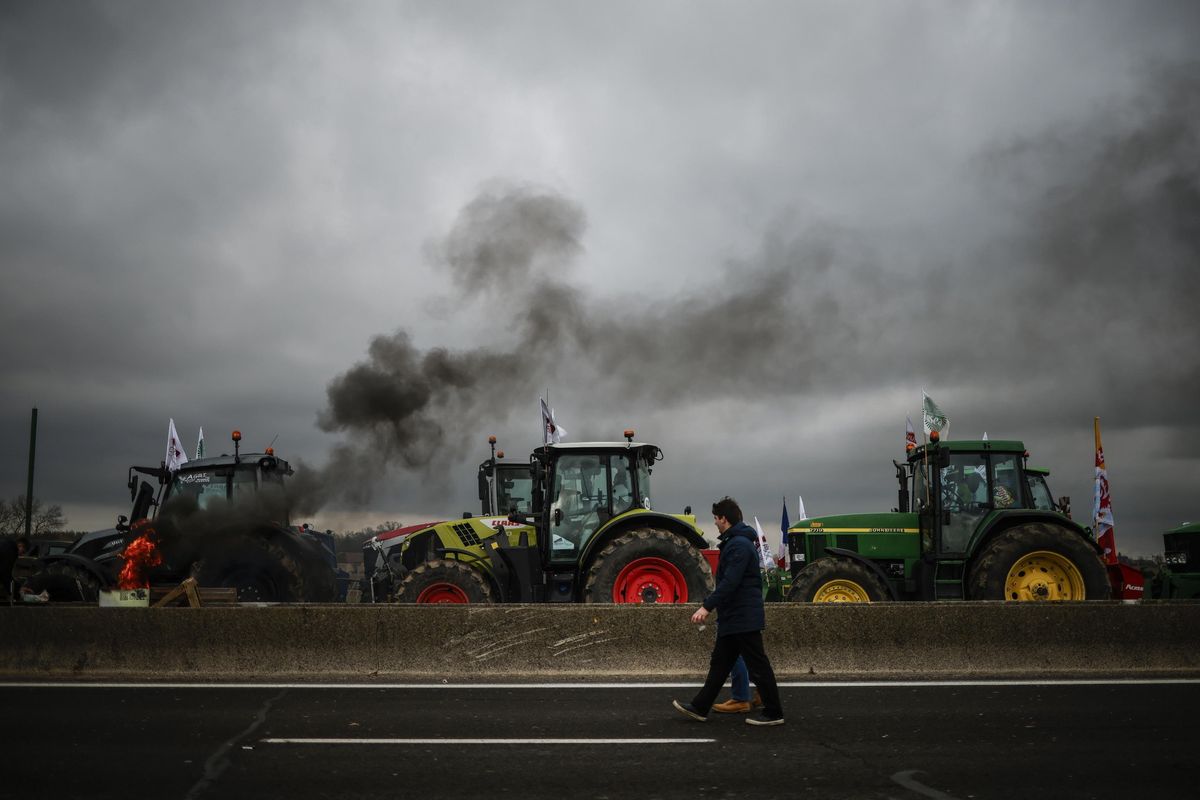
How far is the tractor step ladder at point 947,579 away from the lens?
15.1m

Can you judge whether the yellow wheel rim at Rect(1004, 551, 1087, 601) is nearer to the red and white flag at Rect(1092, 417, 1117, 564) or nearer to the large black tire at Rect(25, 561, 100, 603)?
the red and white flag at Rect(1092, 417, 1117, 564)

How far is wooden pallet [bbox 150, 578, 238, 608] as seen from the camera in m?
11.4

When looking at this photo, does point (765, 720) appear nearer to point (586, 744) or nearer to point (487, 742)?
point (586, 744)

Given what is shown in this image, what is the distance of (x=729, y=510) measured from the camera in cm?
820

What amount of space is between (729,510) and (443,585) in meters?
6.75

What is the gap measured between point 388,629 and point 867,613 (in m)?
4.86

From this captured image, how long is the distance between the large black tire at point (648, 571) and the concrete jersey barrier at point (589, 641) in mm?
2053

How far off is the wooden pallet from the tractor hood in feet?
28.9

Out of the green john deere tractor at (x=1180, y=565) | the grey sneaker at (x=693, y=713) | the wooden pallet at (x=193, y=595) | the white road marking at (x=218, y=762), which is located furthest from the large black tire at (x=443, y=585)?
the green john deere tractor at (x=1180, y=565)

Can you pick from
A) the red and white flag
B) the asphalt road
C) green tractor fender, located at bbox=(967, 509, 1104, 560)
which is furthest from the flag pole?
the asphalt road

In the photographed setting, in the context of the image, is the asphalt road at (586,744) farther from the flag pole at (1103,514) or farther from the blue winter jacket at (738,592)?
the flag pole at (1103,514)

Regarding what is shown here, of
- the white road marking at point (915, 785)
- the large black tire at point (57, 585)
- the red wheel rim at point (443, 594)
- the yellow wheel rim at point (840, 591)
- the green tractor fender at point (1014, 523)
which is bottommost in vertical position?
the white road marking at point (915, 785)

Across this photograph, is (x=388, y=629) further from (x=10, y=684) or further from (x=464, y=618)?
(x=10, y=684)

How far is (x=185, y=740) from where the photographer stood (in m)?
7.17
